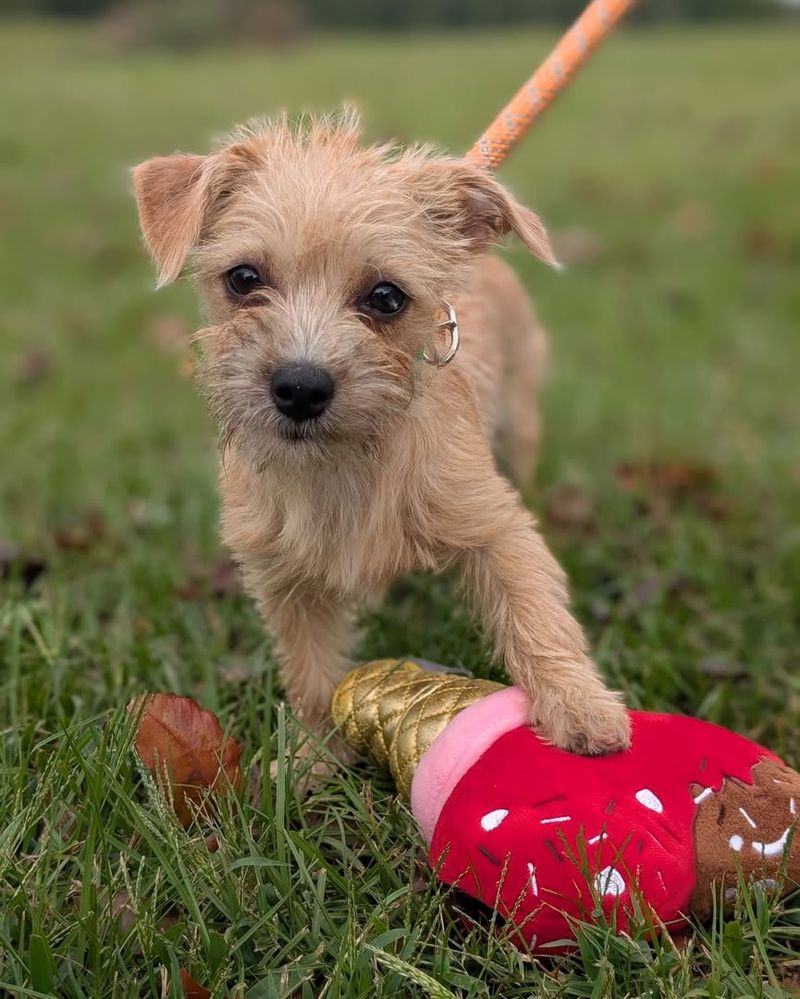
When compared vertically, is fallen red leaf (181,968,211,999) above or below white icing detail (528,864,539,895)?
below

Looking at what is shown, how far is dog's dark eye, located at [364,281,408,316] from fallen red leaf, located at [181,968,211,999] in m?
1.66

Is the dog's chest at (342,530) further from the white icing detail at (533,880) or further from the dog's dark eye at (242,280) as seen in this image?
the white icing detail at (533,880)

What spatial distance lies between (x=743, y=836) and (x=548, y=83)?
2.29 meters

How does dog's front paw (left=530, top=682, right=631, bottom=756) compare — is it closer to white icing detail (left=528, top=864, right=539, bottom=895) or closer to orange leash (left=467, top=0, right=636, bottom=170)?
white icing detail (left=528, top=864, right=539, bottom=895)

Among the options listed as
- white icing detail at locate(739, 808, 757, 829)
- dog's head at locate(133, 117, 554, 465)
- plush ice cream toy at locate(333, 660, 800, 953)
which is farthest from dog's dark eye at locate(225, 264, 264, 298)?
white icing detail at locate(739, 808, 757, 829)

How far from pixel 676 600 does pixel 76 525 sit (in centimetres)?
261

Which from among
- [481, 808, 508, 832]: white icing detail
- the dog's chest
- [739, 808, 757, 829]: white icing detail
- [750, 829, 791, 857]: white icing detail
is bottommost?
[750, 829, 791, 857]: white icing detail

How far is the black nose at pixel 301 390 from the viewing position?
8.07 feet

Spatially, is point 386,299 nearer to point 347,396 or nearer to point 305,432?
point 347,396

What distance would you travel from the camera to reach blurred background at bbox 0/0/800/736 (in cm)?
343

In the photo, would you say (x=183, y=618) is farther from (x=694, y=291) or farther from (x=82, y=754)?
(x=694, y=291)

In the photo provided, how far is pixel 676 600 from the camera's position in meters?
3.84

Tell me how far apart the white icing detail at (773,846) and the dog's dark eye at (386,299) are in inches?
62.1

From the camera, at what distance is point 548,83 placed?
3.19m
